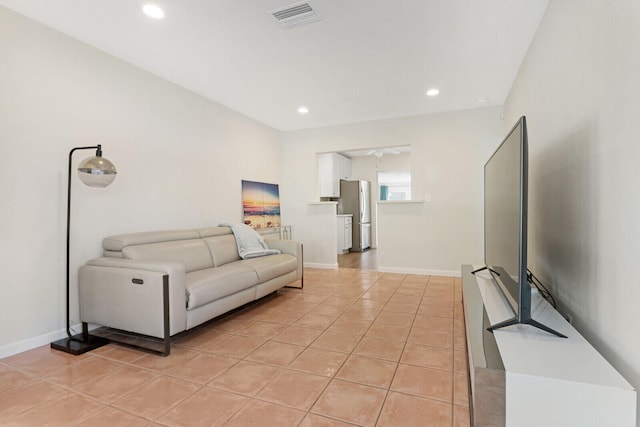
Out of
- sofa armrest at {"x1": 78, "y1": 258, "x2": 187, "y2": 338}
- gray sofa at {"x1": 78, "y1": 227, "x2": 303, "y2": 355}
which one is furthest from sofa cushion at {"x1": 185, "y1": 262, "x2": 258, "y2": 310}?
sofa armrest at {"x1": 78, "y1": 258, "x2": 187, "y2": 338}

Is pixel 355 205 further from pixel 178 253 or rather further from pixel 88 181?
pixel 88 181

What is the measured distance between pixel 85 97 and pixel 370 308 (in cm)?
331

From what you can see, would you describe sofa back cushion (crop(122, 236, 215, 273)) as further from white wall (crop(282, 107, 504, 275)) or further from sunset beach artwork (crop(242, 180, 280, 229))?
white wall (crop(282, 107, 504, 275))

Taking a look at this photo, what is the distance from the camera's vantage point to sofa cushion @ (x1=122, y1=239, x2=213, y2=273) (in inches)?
107

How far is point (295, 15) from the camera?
2.36 meters

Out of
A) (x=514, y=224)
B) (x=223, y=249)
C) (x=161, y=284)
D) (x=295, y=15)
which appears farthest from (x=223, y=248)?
(x=514, y=224)

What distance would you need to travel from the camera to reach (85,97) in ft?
8.98

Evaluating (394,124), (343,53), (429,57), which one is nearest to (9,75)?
(343,53)

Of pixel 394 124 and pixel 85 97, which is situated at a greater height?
pixel 394 124

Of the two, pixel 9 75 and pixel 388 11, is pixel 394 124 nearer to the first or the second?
pixel 388 11

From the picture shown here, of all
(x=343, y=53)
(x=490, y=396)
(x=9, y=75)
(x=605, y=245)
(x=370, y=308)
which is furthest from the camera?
(x=370, y=308)

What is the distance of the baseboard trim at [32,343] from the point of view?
224 cm

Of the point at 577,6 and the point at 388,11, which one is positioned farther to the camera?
the point at 388,11

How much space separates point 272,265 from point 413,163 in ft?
9.16
